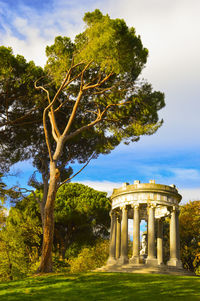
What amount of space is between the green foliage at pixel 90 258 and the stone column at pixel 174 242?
34.3 ft

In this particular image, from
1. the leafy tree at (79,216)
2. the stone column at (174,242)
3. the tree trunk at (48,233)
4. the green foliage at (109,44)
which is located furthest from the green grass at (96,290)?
the leafy tree at (79,216)

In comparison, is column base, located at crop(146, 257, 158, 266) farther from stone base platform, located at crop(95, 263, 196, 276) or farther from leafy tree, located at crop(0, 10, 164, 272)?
leafy tree, located at crop(0, 10, 164, 272)

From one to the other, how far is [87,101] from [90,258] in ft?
58.8

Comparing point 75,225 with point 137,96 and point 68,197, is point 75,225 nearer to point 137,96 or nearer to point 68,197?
point 68,197

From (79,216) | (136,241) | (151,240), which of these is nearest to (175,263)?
(151,240)

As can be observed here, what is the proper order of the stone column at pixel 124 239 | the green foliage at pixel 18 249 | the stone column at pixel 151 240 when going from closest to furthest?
the stone column at pixel 151 240 < the stone column at pixel 124 239 < the green foliage at pixel 18 249

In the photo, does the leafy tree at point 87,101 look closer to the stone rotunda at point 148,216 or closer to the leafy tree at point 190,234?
the stone rotunda at point 148,216

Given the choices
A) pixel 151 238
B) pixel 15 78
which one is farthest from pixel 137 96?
pixel 151 238

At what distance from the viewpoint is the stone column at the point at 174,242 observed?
2388 centimetres

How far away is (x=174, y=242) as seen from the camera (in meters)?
25.0

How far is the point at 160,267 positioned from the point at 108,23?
17.6 m

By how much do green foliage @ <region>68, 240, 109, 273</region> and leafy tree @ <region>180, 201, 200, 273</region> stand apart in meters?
9.04

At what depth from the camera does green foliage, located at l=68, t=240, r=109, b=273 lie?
31.0 meters

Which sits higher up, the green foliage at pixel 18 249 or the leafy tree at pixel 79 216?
the leafy tree at pixel 79 216
